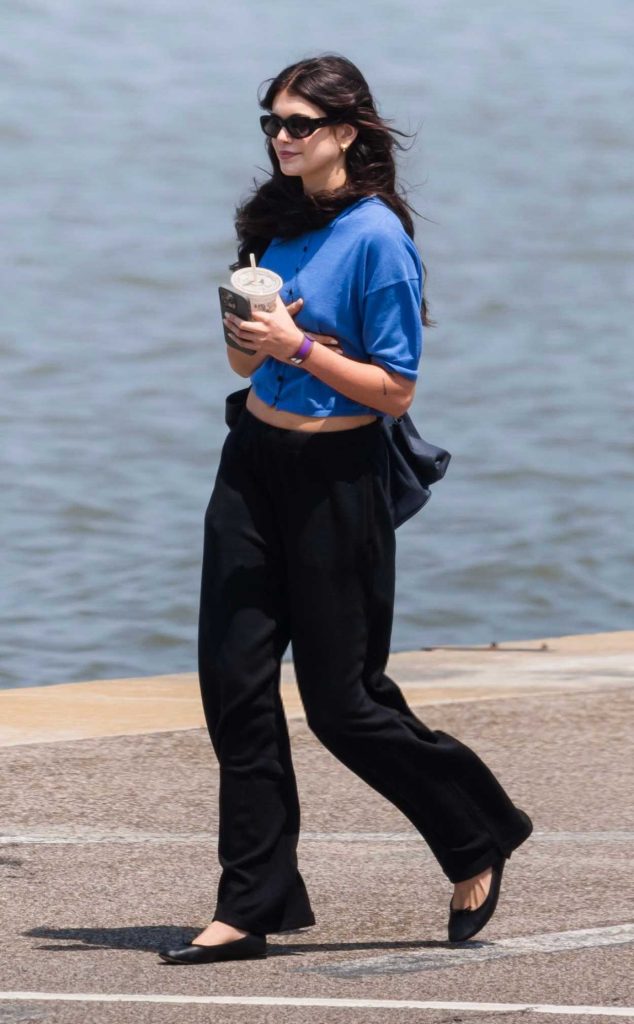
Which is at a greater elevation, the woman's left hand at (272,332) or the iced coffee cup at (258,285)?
the iced coffee cup at (258,285)

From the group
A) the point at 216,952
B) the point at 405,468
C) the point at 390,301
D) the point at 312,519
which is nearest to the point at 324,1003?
the point at 216,952

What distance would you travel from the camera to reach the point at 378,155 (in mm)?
5035

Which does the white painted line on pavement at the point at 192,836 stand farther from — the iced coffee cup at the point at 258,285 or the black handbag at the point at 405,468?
the iced coffee cup at the point at 258,285

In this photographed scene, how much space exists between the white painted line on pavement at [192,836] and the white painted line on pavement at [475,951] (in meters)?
0.96

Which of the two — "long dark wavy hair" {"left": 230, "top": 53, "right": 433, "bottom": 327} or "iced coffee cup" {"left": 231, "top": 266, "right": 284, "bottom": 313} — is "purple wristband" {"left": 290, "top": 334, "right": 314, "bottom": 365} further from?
"long dark wavy hair" {"left": 230, "top": 53, "right": 433, "bottom": 327}

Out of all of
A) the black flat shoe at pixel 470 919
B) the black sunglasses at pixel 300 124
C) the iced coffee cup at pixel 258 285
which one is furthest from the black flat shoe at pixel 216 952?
the black sunglasses at pixel 300 124

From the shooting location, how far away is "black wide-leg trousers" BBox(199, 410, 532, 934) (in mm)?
4895

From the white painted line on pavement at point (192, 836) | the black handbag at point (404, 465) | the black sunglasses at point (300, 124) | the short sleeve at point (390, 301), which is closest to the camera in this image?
the short sleeve at point (390, 301)

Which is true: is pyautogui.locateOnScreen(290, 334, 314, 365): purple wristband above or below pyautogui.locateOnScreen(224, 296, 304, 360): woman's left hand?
below

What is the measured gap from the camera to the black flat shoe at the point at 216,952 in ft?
16.0

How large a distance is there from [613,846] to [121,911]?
4.50 ft

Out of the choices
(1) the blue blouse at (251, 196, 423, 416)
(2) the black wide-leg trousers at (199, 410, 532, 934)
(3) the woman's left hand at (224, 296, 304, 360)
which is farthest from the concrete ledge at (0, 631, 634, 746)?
(3) the woman's left hand at (224, 296, 304, 360)

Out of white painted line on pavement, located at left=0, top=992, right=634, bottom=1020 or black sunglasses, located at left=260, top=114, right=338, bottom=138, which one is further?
black sunglasses, located at left=260, top=114, right=338, bottom=138

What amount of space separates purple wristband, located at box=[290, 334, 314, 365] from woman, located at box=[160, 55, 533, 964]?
81 mm
